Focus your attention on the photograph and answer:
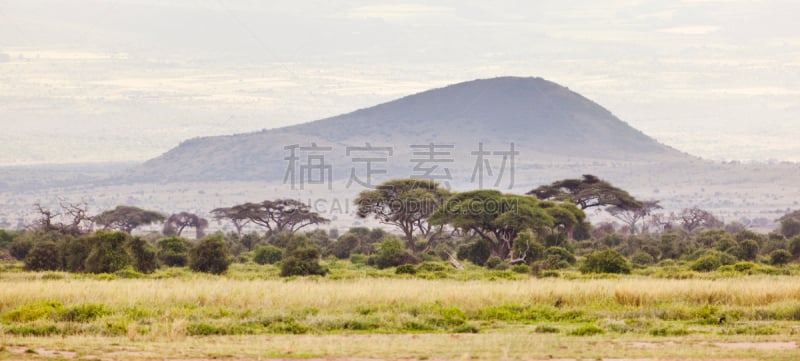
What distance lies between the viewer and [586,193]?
6378 centimetres

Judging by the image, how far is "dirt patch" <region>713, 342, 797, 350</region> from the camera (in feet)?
51.8

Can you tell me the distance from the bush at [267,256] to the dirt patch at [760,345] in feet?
104

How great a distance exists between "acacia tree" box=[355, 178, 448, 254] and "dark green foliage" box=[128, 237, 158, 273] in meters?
16.0

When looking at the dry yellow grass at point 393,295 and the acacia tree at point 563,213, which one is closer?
the dry yellow grass at point 393,295

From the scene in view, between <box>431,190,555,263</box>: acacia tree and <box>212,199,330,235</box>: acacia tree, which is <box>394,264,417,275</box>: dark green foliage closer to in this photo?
<box>431,190,555,263</box>: acacia tree

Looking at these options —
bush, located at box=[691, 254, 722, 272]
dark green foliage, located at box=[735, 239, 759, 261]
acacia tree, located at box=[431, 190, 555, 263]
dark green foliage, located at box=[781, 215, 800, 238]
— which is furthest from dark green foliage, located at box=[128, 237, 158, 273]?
dark green foliage, located at box=[781, 215, 800, 238]

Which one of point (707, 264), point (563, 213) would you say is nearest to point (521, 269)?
point (707, 264)

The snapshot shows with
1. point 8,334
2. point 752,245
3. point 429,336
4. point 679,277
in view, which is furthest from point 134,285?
point 752,245

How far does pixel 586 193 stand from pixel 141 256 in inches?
1312

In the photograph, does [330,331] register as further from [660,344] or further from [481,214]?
[481,214]

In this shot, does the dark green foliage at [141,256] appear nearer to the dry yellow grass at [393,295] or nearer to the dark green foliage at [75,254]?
the dark green foliage at [75,254]

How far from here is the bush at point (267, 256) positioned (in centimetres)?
4656

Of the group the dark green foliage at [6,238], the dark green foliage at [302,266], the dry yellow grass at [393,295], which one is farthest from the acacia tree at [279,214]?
the dry yellow grass at [393,295]

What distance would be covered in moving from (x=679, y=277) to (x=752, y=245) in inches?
532
